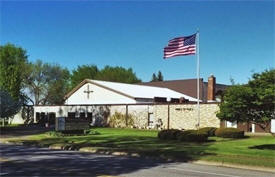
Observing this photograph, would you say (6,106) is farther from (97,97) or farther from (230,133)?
(230,133)

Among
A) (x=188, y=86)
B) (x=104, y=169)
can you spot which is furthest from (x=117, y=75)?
(x=104, y=169)

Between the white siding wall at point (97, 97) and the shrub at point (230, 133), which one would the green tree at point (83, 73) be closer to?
the white siding wall at point (97, 97)

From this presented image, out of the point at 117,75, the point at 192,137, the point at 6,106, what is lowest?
the point at 192,137

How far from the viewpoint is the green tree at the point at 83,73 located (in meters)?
106

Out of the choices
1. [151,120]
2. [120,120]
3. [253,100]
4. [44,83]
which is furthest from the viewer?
[44,83]

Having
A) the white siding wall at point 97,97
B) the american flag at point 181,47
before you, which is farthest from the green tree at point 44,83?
the american flag at point 181,47

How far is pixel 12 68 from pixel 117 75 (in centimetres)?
4046

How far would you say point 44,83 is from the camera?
7731 centimetres

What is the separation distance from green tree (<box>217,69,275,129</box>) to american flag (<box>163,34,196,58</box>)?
12554 mm

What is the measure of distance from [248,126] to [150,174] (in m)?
29.2

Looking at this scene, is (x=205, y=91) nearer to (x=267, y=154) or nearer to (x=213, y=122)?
(x=213, y=122)

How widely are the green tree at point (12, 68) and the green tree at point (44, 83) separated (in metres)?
1.91

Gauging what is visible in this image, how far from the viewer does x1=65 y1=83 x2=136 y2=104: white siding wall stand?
179 ft

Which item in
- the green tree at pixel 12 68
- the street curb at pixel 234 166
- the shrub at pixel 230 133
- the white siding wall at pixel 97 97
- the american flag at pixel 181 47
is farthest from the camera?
the green tree at pixel 12 68
